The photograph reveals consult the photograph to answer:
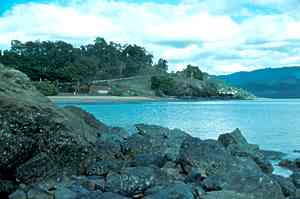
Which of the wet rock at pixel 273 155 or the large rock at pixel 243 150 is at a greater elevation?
the large rock at pixel 243 150

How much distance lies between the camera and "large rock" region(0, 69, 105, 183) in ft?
37.3

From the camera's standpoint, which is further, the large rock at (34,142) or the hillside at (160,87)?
the hillside at (160,87)

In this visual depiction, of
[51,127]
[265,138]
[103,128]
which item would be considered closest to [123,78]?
[265,138]

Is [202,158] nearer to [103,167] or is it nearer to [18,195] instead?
[103,167]

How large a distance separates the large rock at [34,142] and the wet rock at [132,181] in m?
1.47

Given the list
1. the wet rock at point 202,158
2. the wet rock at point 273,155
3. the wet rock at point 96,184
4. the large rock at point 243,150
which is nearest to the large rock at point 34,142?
the wet rock at point 96,184

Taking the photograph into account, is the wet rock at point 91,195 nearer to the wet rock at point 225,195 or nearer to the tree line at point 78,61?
the wet rock at point 225,195

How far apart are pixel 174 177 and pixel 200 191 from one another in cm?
207

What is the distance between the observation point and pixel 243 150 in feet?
63.5

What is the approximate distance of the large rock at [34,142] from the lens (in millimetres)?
11359

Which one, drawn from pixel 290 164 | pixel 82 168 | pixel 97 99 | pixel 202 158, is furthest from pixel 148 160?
pixel 97 99

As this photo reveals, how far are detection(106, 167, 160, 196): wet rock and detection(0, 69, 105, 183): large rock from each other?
4.82 ft

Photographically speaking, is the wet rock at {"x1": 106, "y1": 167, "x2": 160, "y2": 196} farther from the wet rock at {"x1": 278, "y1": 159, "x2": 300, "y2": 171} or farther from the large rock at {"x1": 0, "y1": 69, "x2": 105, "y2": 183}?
the wet rock at {"x1": 278, "y1": 159, "x2": 300, "y2": 171}

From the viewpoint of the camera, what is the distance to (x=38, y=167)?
37.6 feet
